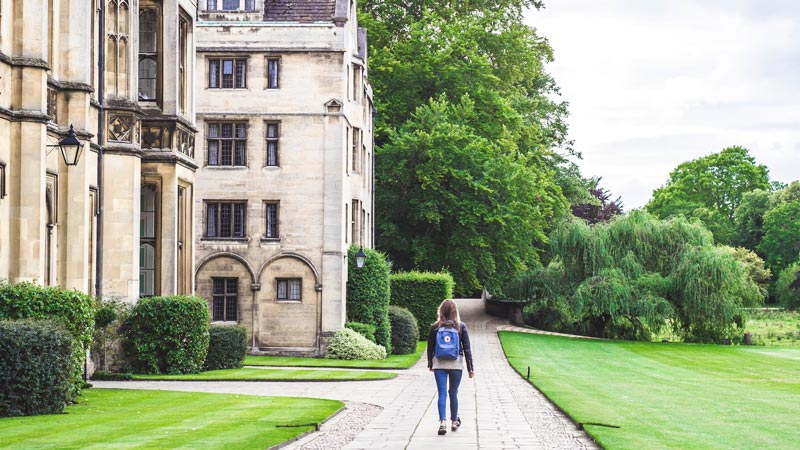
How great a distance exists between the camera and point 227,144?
4231cm

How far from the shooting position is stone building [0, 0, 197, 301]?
20.1m

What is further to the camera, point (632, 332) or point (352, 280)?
point (632, 332)

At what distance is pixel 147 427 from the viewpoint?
50.9ft

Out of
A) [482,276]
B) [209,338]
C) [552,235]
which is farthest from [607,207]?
[209,338]

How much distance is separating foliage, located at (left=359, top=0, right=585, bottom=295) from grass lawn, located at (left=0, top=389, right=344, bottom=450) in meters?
31.3

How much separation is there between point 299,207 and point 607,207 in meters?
49.5

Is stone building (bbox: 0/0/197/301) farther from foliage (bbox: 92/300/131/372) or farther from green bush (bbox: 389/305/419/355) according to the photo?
green bush (bbox: 389/305/419/355)

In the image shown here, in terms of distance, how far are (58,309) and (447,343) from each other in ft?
23.4

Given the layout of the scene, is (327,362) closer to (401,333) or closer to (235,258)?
(235,258)

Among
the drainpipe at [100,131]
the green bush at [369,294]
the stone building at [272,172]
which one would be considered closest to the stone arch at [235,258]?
the stone building at [272,172]

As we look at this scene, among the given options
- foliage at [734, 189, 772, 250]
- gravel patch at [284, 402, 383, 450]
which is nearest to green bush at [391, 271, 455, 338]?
gravel patch at [284, 402, 383, 450]

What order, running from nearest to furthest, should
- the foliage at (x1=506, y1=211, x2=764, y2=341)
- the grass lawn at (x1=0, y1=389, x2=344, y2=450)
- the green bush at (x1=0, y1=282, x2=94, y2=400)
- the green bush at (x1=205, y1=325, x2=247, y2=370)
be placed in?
1. the grass lawn at (x1=0, y1=389, x2=344, y2=450)
2. the green bush at (x1=0, y1=282, x2=94, y2=400)
3. the green bush at (x1=205, y1=325, x2=247, y2=370)
4. the foliage at (x1=506, y1=211, x2=764, y2=341)

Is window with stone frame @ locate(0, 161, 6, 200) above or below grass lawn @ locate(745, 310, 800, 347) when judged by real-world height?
above

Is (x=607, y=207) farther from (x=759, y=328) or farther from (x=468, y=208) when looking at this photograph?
(x=468, y=208)
